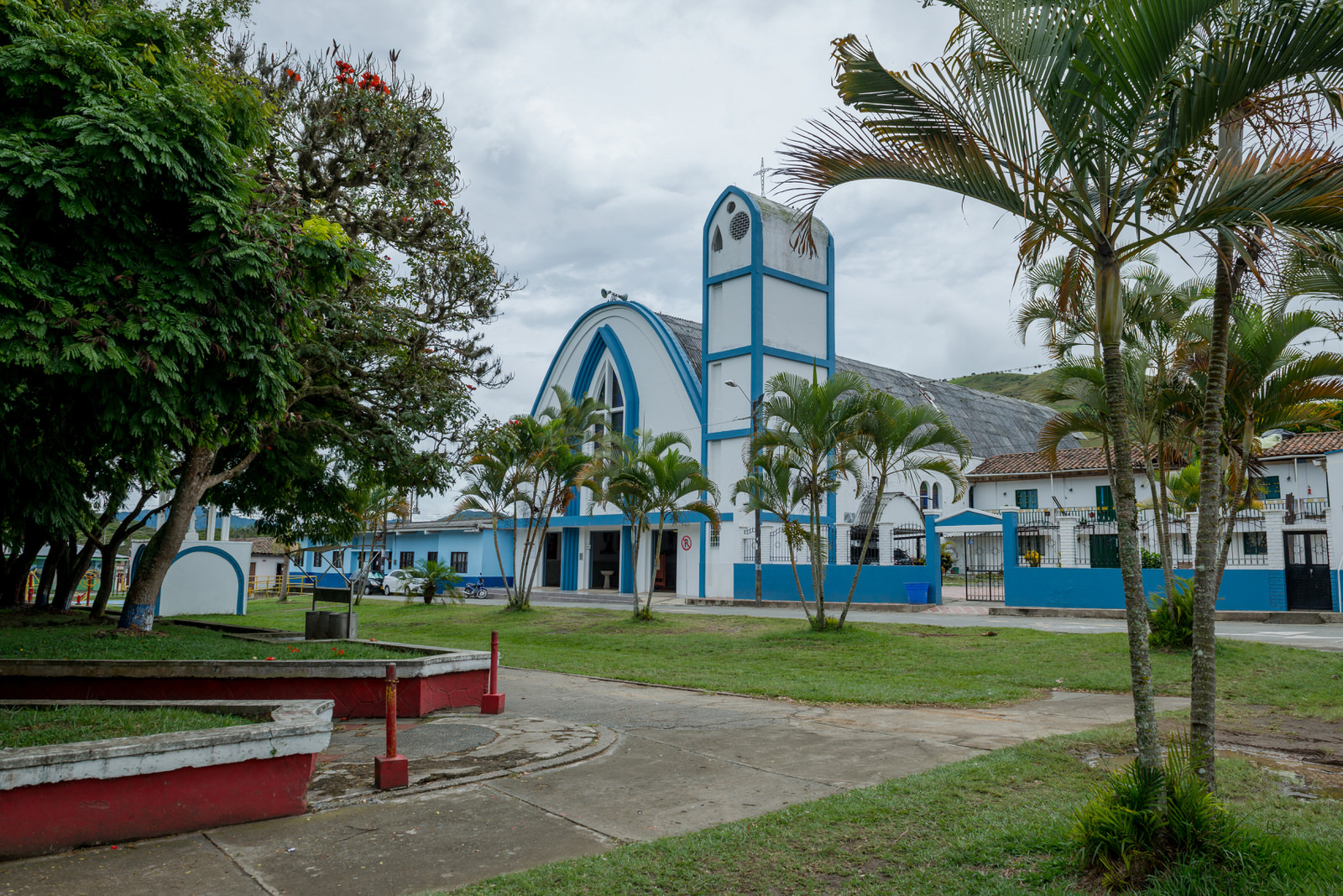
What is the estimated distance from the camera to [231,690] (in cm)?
803

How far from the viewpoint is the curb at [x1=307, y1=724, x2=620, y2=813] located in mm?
5445

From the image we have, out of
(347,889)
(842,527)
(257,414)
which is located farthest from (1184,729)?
(842,527)

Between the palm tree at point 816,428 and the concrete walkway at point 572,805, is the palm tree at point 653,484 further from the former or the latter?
the concrete walkway at point 572,805

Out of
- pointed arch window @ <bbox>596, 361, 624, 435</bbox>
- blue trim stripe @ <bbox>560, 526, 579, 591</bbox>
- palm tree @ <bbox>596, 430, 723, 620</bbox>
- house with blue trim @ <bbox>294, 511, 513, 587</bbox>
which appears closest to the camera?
palm tree @ <bbox>596, 430, 723, 620</bbox>

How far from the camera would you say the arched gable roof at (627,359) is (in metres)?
33.9

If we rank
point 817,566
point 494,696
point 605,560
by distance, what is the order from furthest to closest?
1. point 605,560
2. point 817,566
3. point 494,696

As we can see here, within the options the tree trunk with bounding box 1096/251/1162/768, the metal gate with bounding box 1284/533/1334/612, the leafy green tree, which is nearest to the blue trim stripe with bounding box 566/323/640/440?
the metal gate with bounding box 1284/533/1334/612

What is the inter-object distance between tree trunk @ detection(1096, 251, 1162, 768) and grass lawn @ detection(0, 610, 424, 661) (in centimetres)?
699

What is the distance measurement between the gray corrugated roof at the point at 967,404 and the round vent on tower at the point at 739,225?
5.94m

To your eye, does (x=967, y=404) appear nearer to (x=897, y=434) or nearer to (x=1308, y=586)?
(x=1308, y=586)

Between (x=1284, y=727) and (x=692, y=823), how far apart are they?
5.96m

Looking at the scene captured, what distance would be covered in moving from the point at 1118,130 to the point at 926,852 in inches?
144

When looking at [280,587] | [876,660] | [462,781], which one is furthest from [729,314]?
A: [462,781]

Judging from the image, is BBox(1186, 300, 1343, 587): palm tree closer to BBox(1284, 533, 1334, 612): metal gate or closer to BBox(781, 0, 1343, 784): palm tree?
BBox(781, 0, 1343, 784): palm tree
